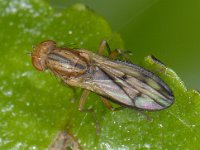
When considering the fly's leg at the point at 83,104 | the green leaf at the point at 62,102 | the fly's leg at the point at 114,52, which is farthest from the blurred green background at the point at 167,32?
the fly's leg at the point at 83,104

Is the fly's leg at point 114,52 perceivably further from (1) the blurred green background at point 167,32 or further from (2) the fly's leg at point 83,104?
(1) the blurred green background at point 167,32

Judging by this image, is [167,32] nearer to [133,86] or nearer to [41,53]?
[133,86]

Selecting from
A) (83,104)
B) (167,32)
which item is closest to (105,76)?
(83,104)

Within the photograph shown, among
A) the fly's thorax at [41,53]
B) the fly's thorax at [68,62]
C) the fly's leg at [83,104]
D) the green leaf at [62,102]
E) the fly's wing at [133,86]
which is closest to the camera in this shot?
the green leaf at [62,102]

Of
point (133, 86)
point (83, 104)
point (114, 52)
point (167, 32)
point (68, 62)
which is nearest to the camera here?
point (83, 104)

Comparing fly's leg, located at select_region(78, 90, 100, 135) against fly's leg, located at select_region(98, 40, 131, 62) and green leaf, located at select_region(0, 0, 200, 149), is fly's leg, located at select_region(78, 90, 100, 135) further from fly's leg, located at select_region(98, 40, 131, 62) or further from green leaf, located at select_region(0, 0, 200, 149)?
fly's leg, located at select_region(98, 40, 131, 62)

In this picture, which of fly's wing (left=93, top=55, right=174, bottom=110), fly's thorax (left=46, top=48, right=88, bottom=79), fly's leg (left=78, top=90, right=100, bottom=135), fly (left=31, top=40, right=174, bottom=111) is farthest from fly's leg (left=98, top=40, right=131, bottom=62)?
fly's leg (left=78, top=90, right=100, bottom=135)

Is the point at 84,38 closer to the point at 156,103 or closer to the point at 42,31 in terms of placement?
the point at 42,31

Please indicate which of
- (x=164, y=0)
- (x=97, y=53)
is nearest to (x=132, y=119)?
(x=97, y=53)

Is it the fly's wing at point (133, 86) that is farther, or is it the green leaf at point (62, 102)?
the fly's wing at point (133, 86)
